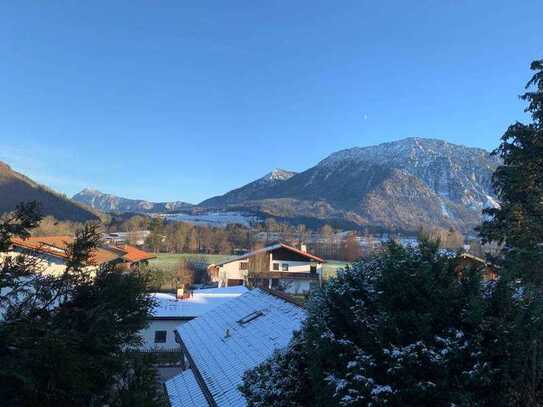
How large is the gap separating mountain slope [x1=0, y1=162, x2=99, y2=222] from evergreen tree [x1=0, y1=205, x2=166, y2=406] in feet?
376

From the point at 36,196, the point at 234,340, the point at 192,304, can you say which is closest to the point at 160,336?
the point at 192,304

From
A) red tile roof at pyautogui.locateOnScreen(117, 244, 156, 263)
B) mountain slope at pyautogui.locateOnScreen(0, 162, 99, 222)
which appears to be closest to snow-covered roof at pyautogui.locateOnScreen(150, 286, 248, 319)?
red tile roof at pyautogui.locateOnScreen(117, 244, 156, 263)

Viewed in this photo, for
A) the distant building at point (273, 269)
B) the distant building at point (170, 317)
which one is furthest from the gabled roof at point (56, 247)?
the distant building at point (273, 269)

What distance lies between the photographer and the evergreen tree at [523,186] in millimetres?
16312

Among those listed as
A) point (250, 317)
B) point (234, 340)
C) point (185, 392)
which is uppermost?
point (250, 317)

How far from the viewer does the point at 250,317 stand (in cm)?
1908

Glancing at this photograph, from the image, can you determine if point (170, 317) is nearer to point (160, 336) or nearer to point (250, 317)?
point (160, 336)

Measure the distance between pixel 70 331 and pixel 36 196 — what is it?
13137cm

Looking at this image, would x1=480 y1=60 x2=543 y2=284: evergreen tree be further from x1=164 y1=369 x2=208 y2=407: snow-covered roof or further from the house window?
the house window

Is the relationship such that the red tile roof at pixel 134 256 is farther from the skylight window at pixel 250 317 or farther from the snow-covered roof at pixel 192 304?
the skylight window at pixel 250 317

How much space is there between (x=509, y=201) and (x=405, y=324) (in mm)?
12739

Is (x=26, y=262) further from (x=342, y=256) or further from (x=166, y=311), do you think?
(x=342, y=256)

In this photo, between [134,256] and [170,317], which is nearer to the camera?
[170,317]

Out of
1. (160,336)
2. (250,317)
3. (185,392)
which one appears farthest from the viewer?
(160,336)
